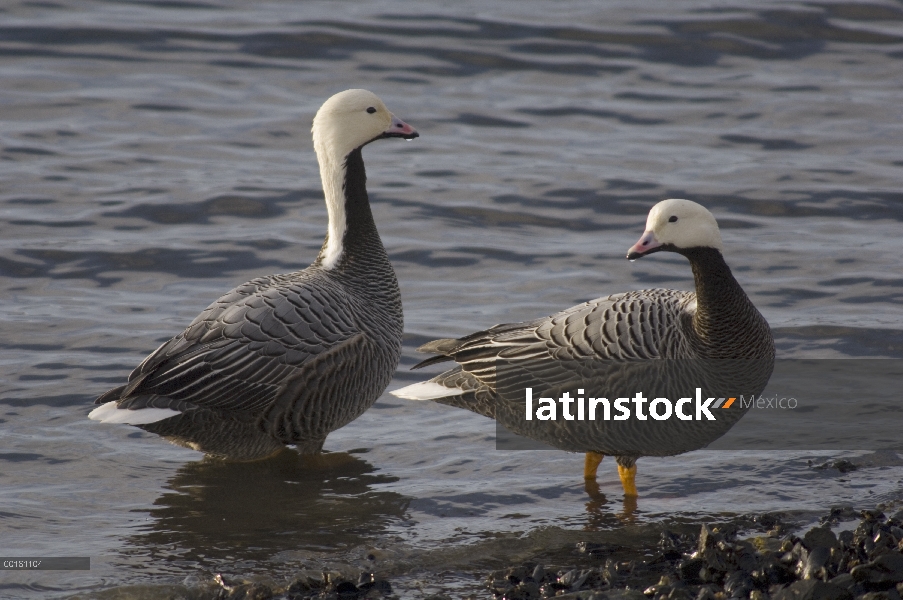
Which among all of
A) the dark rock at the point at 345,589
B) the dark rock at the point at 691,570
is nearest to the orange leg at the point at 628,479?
the dark rock at the point at 691,570

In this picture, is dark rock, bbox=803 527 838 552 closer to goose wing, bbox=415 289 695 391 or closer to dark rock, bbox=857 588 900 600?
dark rock, bbox=857 588 900 600

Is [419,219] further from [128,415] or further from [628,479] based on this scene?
[128,415]

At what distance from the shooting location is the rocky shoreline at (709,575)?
5543 mm

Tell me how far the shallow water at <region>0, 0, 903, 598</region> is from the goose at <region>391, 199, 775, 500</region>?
50cm

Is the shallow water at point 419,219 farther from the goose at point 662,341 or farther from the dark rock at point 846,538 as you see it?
the dark rock at point 846,538

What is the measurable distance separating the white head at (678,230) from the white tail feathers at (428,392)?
1566 millimetres

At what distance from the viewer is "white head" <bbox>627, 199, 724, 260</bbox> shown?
736 centimetres

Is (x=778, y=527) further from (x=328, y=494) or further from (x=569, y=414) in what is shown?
(x=328, y=494)

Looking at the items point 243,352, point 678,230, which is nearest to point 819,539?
point 678,230

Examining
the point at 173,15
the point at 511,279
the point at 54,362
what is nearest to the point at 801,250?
the point at 511,279

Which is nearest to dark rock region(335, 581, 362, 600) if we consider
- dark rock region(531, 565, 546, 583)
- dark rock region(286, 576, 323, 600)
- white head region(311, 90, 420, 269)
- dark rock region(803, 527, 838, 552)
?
dark rock region(286, 576, 323, 600)

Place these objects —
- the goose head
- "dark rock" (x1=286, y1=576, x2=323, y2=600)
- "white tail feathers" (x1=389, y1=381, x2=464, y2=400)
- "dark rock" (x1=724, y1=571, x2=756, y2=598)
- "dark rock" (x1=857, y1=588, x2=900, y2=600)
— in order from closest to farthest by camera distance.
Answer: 1. "dark rock" (x1=857, y1=588, x2=900, y2=600)
2. "dark rock" (x1=724, y1=571, x2=756, y2=598)
3. "dark rock" (x1=286, y1=576, x2=323, y2=600)
4. "white tail feathers" (x1=389, y1=381, x2=464, y2=400)
5. the goose head

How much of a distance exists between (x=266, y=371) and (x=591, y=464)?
2249 millimetres

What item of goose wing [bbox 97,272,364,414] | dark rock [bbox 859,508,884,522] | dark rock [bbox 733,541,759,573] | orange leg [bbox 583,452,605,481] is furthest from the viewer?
orange leg [bbox 583,452,605,481]
